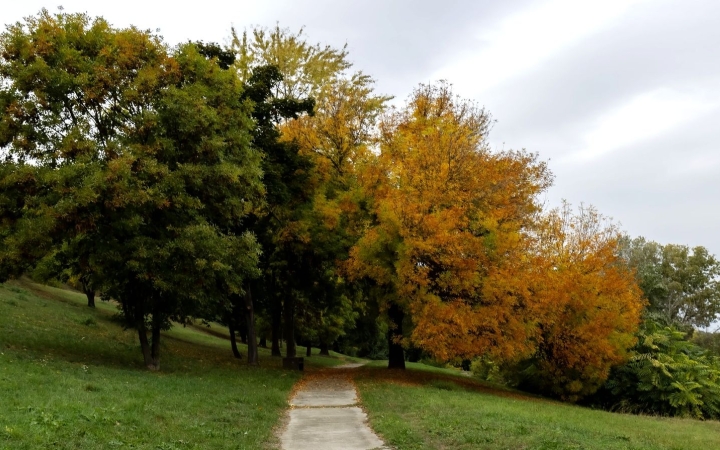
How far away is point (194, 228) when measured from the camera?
17.0 meters

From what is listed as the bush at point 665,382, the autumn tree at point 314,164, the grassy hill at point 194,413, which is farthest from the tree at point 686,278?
the grassy hill at point 194,413

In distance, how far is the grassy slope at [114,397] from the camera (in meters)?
8.37

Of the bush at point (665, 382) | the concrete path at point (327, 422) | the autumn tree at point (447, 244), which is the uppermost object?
the autumn tree at point (447, 244)

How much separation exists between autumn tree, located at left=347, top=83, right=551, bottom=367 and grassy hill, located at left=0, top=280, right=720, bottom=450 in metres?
2.59

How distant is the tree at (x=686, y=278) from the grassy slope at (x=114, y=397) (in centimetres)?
5461

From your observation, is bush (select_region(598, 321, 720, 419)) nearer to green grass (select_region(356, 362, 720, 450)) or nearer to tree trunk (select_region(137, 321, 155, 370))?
green grass (select_region(356, 362, 720, 450))

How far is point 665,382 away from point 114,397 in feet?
75.6

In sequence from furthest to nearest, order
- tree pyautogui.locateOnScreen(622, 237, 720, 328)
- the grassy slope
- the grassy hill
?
tree pyautogui.locateOnScreen(622, 237, 720, 328) < the grassy hill < the grassy slope

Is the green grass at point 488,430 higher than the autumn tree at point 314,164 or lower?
lower

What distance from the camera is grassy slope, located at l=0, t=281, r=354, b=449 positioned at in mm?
8367

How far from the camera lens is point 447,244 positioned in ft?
65.4

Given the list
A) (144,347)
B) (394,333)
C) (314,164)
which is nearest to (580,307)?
(394,333)

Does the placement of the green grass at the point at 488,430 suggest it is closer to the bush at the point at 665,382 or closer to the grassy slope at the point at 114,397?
the grassy slope at the point at 114,397

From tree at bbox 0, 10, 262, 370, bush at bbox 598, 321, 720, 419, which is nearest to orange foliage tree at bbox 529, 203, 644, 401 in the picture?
bush at bbox 598, 321, 720, 419
